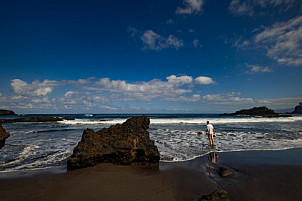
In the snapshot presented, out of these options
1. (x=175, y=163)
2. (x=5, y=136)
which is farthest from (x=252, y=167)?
(x=5, y=136)

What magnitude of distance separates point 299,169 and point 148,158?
510 cm

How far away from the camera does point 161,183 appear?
12.9ft

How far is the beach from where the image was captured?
3.33 metres

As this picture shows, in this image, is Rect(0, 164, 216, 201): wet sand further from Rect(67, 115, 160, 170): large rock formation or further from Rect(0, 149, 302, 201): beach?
Rect(67, 115, 160, 170): large rock formation

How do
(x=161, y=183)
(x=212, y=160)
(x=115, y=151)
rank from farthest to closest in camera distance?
(x=212, y=160) < (x=115, y=151) < (x=161, y=183)

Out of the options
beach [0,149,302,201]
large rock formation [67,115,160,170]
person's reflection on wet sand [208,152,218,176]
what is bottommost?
person's reflection on wet sand [208,152,218,176]

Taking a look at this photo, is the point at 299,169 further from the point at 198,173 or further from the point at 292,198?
the point at 198,173

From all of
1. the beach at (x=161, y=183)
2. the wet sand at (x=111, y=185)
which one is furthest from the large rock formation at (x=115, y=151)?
the wet sand at (x=111, y=185)

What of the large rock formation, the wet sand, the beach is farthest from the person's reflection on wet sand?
the large rock formation

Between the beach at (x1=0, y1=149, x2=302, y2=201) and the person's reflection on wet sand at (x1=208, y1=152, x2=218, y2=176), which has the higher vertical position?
the beach at (x1=0, y1=149, x2=302, y2=201)

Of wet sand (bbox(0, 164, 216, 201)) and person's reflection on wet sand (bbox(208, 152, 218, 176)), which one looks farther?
person's reflection on wet sand (bbox(208, 152, 218, 176))

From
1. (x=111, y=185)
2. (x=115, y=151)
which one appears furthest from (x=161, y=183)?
(x=115, y=151)

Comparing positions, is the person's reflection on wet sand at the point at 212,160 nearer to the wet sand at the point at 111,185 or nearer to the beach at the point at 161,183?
the beach at the point at 161,183

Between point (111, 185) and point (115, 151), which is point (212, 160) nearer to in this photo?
point (115, 151)
